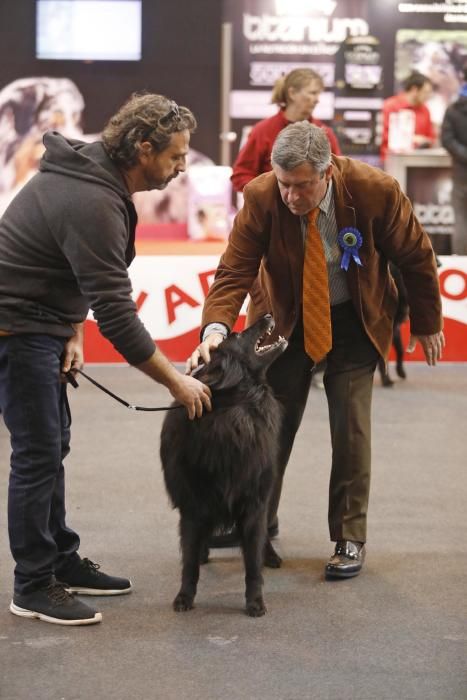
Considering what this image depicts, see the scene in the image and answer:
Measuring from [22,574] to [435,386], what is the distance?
3.89 m

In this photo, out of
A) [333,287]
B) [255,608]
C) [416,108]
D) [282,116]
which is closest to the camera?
[255,608]

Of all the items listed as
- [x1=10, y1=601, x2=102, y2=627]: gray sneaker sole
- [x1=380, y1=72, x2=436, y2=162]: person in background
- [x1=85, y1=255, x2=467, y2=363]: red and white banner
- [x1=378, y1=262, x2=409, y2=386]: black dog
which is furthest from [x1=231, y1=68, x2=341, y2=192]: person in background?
[x1=380, y1=72, x2=436, y2=162]: person in background

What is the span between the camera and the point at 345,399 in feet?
11.4

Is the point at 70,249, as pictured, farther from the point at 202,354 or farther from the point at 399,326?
the point at 399,326

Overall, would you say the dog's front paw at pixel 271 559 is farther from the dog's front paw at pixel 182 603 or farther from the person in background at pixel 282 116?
the person in background at pixel 282 116

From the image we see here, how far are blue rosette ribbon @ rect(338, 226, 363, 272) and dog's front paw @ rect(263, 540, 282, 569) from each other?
995 mm

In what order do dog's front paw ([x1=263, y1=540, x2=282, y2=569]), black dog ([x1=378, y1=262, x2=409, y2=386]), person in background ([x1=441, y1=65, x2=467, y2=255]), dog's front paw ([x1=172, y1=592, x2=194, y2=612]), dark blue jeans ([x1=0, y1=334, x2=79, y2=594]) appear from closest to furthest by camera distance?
1. dark blue jeans ([x1=0, y1=334, x2=79, y2=594])
2. dog's front paw ([x1=172, y1=592, x2=194, y2=612])
3. dog's front paw ([x1=263, y1=540, x2=282, y2=569])
4. black dog ([x1=378, y1=262, x2=409, y2=386])
5. person in background ([x1=441, y1=65, x2=467, y2=255])

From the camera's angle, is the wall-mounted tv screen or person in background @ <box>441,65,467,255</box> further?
the wall-mounted tv screen

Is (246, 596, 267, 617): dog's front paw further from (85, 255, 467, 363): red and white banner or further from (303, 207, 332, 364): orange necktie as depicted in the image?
(85, 255, 467, 363): red and white banner

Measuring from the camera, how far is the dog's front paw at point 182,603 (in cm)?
312

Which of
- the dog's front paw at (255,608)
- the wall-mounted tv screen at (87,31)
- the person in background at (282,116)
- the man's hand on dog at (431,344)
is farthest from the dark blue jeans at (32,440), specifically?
the wall-mounted tv screen at (87,31)

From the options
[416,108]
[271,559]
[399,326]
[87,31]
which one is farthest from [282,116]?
[87,31]

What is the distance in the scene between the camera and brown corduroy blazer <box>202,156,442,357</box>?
3223mm

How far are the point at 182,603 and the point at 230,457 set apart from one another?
1.59 ft
